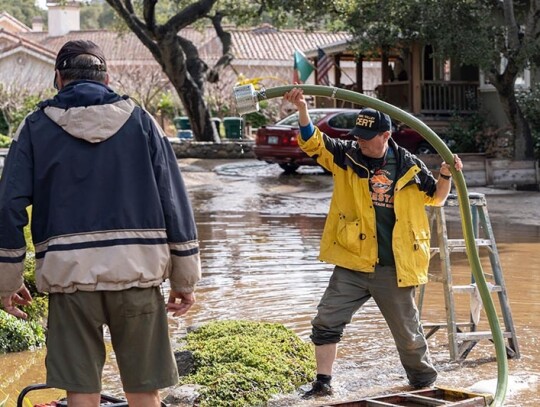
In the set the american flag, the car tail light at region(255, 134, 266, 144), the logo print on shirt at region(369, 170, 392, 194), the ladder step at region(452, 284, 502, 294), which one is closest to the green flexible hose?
the logo print on shirt at region(369, 170, 392, 194)

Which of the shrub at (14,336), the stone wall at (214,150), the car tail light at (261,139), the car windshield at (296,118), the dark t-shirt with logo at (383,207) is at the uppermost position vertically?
the dark t-shirt with logo at (383,207)

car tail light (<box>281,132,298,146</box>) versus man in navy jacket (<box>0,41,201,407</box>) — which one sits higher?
man in navy jacket (<box>0,41,201,407</box>)

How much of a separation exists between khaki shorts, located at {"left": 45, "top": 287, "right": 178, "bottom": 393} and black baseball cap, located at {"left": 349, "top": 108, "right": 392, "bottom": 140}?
2573 millimetres

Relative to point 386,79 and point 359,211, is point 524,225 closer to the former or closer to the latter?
point 359,211

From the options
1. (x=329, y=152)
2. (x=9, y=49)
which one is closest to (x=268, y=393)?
(x=329, y=152)

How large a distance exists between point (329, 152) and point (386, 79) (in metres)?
26.1

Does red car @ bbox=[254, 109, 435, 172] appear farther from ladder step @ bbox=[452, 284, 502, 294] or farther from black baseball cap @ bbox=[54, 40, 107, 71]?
black baseball cap @ bbox=[54, 40, 107, 71]

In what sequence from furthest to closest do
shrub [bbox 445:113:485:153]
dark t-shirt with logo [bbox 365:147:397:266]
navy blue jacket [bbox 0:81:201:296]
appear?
shrub [bbox 445:113:485:153], dark t-shirt with logo [bbox 365:147:397:266], navy blue jacket [bbox 0:81:201:296]

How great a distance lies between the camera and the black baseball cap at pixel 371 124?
6758 mm

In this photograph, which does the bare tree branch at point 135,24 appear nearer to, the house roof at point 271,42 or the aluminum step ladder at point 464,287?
the aluminum step ladder at point 464,287

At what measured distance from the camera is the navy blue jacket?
4453mm

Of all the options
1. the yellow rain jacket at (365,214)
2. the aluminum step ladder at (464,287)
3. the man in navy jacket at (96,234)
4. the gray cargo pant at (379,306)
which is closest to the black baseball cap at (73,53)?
the man in navy jacket at (96,234)

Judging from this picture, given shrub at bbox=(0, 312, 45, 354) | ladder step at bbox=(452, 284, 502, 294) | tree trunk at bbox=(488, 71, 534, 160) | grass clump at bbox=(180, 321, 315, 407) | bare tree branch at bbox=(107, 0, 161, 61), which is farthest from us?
bare tree branch at bbox=(107, 0, 161, 61)

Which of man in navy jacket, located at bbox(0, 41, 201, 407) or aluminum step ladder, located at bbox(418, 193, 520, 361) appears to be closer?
man in navy jacket, located at bbox(0, 41, 201, 407)
